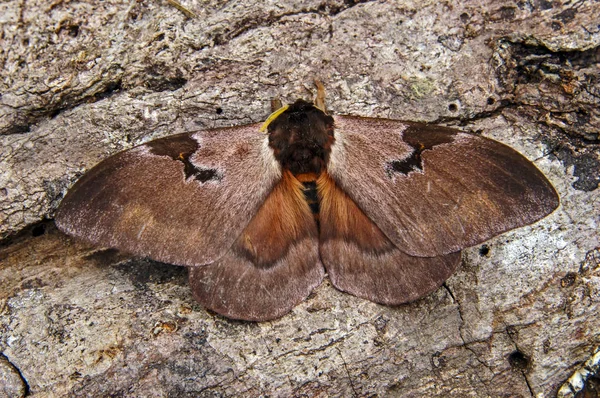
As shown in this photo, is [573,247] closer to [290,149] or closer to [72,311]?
[290,149]

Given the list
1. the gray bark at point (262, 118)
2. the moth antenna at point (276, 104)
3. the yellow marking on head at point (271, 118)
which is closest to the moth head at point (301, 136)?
the yellow marking on head at point (271, 118)

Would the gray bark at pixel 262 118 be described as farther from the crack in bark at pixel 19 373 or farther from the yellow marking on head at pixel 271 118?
the yellow marking on head at pixel 271 118

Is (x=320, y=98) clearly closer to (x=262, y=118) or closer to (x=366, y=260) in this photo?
(x=262, y=118)

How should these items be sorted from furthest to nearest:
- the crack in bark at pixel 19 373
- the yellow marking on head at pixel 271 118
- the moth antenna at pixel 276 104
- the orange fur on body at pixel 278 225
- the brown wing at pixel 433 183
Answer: the moth antenna at pixel 276 104 → the yellow marking on head at pixel 271 118 → the orange fur on body at pixel 278 225 → the brown wing at pixel 433 183 → the crack in bark at pixel 19 373

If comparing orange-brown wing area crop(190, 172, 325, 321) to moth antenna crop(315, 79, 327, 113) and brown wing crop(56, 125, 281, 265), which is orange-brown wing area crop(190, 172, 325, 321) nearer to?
brown wing crop(56, 125, 281, 265)

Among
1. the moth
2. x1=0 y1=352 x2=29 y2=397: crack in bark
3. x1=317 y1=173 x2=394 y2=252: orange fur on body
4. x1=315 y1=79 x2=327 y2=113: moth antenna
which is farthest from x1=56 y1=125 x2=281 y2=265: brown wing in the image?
x1=0 y1=352 x2=29 y2=397: crack in bark

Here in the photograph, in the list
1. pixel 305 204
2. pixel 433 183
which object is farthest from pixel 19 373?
pixel 433 183
